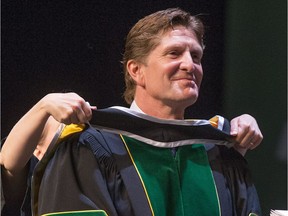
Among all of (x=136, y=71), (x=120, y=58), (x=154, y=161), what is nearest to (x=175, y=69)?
(x=136, y=71)

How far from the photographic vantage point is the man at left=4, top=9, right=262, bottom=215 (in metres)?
1.45

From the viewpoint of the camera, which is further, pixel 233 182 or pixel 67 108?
pixel 233 182

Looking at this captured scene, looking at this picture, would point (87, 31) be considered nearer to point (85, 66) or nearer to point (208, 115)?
point (85, 66)

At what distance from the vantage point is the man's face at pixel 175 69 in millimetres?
1595

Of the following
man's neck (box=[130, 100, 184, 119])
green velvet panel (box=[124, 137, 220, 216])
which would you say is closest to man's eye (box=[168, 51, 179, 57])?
man's neck (box=[130, 100, 184, 119])

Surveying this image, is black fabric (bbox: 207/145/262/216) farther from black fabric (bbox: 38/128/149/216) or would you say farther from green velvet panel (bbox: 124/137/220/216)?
black fabric (bbox: 38/128/149/216)

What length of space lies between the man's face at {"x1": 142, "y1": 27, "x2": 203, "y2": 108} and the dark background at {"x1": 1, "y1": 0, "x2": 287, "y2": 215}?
2.92ft

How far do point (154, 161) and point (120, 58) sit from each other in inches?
42.5

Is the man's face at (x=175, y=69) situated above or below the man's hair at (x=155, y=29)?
below

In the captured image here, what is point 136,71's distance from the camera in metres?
1.70

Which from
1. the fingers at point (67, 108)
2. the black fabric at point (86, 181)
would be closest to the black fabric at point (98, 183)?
the black fabric at point (86, 181)

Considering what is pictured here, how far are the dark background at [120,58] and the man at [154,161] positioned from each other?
2.55 ft

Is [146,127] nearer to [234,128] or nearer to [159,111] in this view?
[159,111]

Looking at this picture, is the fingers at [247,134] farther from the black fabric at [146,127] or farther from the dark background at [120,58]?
the dark background at [120,58]
